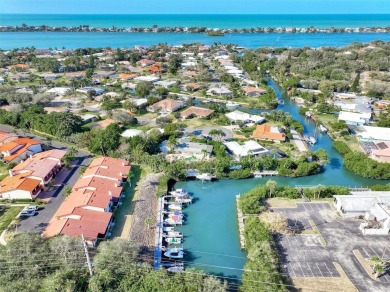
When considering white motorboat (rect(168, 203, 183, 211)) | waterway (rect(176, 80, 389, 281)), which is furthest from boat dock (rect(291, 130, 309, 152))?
white motorboat (rect(168, 203, 183, 211))

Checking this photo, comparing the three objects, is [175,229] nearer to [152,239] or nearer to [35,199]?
[152,239]

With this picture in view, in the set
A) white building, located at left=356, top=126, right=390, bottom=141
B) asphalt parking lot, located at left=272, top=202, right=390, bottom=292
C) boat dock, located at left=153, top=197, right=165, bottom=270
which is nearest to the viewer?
asphalt parking lot, located at left=272, top=202, right=390, bottom=292

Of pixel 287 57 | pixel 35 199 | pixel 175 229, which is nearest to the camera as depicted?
pixel 175 229

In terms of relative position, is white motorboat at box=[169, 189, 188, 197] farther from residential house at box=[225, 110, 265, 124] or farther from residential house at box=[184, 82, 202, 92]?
residential house at box=[184, 82, 202, 92]

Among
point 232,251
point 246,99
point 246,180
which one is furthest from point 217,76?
point 232,251

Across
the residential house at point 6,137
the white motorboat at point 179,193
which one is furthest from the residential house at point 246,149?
the residential house at point 6,137

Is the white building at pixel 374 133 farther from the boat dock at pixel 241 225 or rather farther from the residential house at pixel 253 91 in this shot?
the boat dock at pixel 241 225
